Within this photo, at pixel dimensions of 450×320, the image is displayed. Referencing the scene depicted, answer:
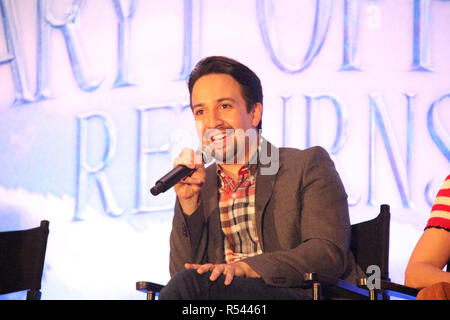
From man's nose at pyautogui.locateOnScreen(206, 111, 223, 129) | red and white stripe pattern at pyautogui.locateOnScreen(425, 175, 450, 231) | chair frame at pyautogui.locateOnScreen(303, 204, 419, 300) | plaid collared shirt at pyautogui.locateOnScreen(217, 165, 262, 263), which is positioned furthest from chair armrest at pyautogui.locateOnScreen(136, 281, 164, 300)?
red and white stripe pattern at pyautogui.locateOnScreen(425, 175, 450, 231)

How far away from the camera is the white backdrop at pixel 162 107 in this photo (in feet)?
11.4

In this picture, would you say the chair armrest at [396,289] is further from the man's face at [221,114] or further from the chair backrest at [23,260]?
the chair backrest at [23,260]

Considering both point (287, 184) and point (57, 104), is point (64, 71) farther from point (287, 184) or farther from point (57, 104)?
point (287, 184)

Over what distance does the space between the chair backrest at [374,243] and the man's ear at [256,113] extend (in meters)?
0.54

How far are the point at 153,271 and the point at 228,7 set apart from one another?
137cm

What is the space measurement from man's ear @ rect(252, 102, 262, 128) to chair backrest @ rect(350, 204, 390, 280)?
1.78 ft

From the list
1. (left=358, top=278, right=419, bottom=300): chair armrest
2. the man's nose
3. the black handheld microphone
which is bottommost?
(left=358, top=278, right=419, bottom=300): chair armrest

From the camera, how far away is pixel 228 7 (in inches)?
150

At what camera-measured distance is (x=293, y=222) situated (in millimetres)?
2494

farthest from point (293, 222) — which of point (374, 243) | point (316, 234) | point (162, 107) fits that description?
point (162, 107)

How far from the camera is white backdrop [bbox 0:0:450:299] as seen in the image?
349 centimetres

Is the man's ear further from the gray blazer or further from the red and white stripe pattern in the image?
the red and white stripe pattern

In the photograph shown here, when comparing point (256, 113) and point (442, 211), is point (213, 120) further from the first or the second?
point (442, 211)

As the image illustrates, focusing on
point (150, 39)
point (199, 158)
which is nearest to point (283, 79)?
point (150, 39)
